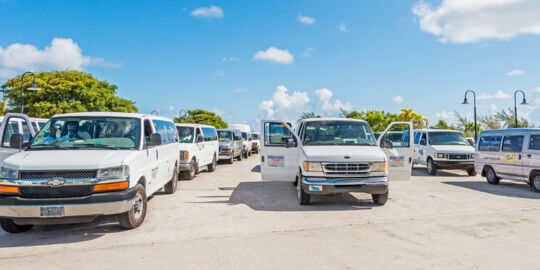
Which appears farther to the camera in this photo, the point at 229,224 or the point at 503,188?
the point at 503,188

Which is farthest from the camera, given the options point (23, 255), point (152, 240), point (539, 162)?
point (539, 162)

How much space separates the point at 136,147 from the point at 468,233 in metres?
5.70

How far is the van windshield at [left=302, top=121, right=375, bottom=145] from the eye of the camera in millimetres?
8445

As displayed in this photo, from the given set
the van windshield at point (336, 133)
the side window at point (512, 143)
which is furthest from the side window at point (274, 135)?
the side window at point (512, 143)

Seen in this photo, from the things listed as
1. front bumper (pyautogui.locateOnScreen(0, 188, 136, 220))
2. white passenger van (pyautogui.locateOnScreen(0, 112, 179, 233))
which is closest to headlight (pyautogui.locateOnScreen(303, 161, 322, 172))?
white passenger van (pyautogui.locateOnScreen(0, 112, 179, 233))

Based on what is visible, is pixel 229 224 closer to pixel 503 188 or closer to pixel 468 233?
pixel 468 233

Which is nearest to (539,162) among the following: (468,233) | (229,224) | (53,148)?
(468,233)

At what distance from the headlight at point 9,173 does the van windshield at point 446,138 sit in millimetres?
14754

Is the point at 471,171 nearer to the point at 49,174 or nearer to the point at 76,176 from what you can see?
the point at 76,176

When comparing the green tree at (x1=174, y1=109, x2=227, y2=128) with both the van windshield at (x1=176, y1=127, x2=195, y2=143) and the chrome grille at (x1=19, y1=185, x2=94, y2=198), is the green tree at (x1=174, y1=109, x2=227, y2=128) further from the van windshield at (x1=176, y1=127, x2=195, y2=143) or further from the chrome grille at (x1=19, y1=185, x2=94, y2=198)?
the chrome grille at (x1=19, y1=185, x2=94, y2=198)

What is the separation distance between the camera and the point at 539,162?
10375 mm

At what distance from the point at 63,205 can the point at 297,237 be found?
11.3ft

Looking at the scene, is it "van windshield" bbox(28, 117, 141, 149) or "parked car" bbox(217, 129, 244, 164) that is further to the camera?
"parked car" bbox(217, 129, 244, 164)

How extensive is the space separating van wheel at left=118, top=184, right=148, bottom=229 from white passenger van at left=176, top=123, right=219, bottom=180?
18.4 feet
